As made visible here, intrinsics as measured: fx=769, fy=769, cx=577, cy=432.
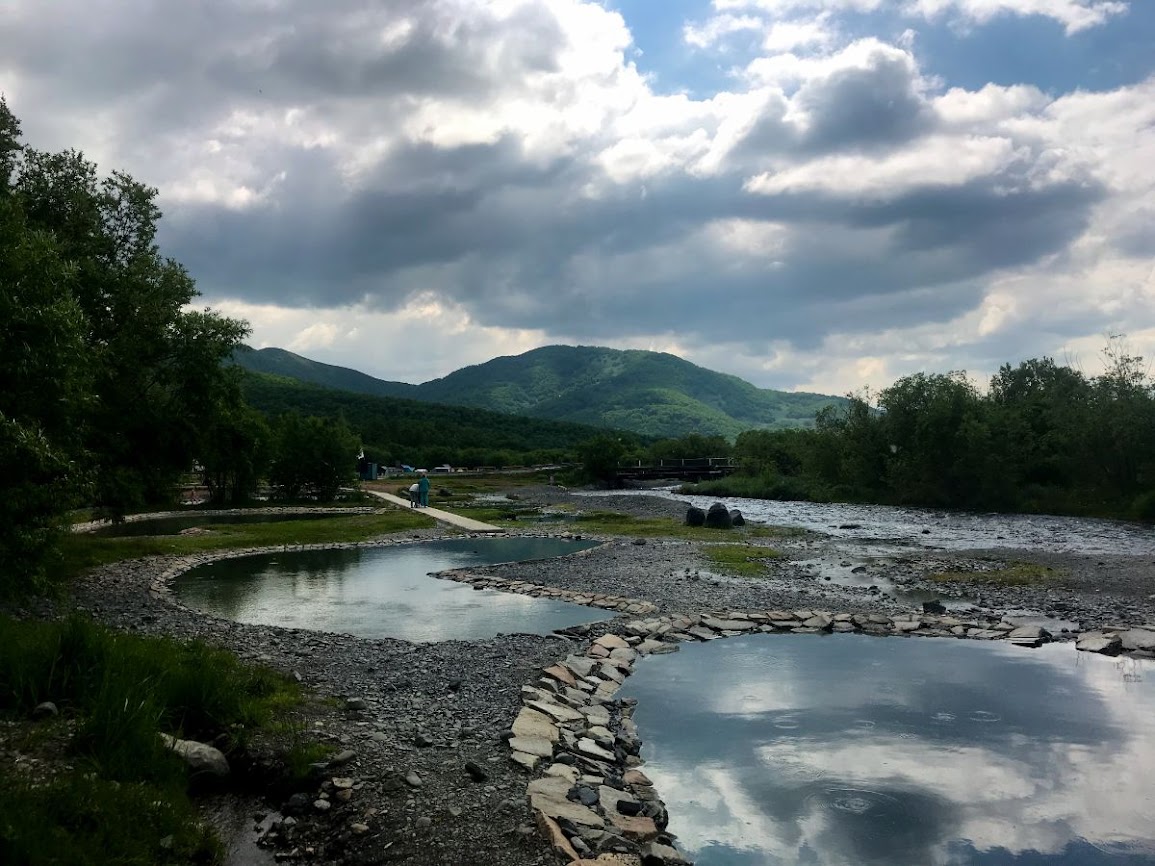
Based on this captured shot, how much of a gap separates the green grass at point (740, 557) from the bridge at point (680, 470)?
6421cm

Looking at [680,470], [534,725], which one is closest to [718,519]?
[534,725]

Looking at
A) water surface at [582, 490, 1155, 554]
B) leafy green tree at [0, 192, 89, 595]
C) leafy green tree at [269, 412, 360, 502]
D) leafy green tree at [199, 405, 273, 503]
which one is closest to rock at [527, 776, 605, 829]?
leafy green tree at [0, 192, 89, 595]

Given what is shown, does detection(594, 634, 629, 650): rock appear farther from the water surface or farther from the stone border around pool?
the water surface

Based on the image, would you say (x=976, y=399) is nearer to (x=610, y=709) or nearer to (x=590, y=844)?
(x=610, y=709)

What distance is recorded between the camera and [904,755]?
1073cm

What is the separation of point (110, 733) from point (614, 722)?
22.5 ft

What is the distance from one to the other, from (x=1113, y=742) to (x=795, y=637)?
7.16 meters

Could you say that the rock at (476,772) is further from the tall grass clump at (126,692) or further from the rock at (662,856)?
the tall grass clump at (126,692)

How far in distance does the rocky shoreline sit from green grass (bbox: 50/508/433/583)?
1.41 meters

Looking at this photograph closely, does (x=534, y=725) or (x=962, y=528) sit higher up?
(x=962, y=528)

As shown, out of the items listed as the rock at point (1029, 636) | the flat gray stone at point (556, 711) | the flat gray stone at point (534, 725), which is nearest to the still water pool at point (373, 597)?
the flat gray stone at point (556, 711)

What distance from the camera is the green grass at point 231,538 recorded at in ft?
86.4

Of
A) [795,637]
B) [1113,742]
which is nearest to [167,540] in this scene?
[795,637]

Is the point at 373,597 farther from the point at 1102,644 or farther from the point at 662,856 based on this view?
the point at 1102,644
